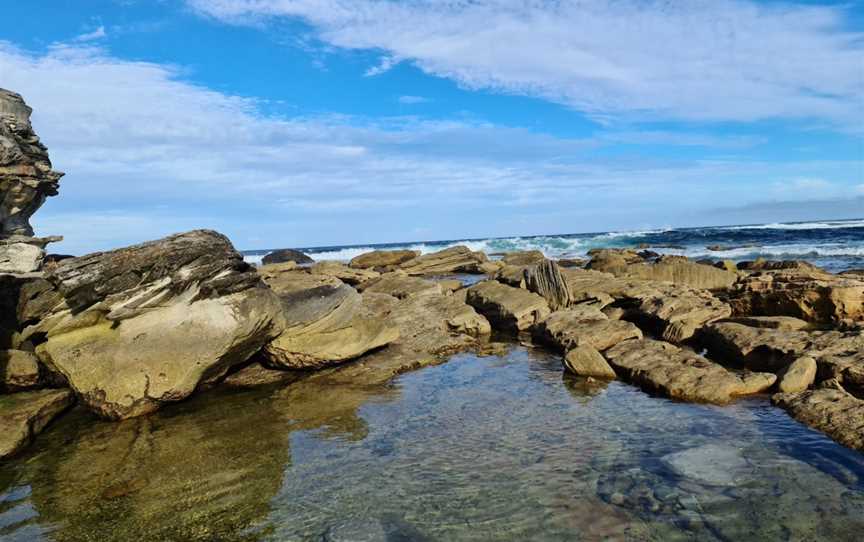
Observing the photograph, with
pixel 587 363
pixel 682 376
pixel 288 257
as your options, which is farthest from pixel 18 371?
pixel 288 257

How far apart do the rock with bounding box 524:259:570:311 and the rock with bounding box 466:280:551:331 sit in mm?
476

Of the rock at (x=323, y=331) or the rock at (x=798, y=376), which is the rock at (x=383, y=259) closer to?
the rock at (x=323, y=331)

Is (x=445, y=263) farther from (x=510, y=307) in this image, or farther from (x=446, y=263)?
(x=510, y=307)

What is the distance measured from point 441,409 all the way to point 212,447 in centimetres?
351

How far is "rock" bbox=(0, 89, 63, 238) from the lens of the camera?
9.87 metres

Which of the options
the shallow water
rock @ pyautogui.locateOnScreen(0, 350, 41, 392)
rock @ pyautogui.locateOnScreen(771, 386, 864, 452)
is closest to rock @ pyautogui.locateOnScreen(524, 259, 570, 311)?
the shallow water

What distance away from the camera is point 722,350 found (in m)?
11.7

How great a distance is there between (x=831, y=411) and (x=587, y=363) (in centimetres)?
403

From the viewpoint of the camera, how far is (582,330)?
42.6 ft

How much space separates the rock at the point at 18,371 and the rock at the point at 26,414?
0.43m

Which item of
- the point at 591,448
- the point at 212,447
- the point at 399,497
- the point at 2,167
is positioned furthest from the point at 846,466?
the point at 2,167

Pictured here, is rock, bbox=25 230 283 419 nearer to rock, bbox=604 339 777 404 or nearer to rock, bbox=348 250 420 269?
rock, bbox=604 339 777 404

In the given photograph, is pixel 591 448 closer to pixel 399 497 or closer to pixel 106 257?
pixel 399 497

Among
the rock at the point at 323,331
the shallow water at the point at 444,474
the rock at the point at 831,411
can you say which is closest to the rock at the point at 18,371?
the shallow water at the point at 444,474
